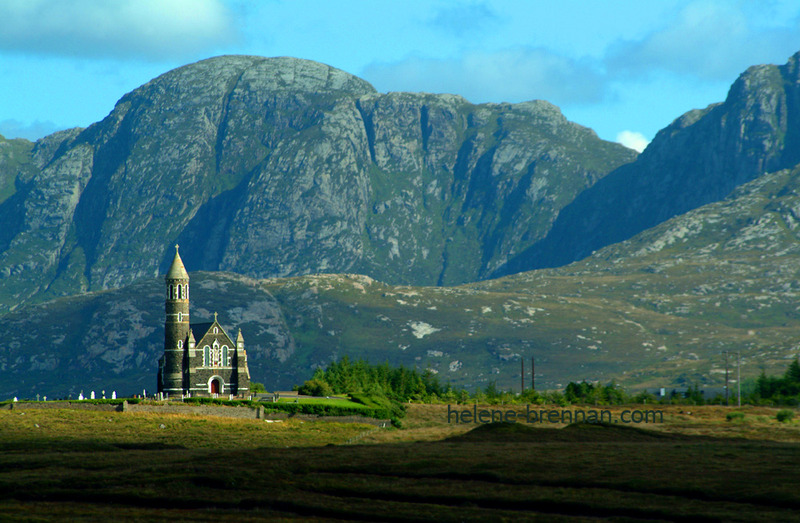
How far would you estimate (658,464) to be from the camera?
8838cm

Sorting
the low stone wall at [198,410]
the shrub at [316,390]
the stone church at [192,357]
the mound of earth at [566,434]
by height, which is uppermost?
the stone church at [192,357]

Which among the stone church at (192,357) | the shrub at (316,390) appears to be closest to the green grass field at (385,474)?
the stone church at (192,357)

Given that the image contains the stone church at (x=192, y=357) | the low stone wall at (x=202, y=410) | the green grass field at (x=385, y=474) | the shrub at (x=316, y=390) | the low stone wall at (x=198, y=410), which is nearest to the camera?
the green grass field at (x=385, y=474)

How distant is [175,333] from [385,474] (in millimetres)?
97053

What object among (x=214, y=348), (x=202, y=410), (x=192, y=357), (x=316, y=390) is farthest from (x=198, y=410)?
(x=316, y=390)

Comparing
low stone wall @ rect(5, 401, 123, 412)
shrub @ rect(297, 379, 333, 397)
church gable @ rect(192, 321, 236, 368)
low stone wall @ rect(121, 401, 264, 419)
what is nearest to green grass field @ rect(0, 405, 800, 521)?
low stone wall @ rect(5, 401, 123, 412)

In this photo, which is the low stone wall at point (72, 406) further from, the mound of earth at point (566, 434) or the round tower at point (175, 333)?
the mound of earth at point (566, 434)

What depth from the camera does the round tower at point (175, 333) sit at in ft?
568

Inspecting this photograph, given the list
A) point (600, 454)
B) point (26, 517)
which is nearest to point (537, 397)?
point (600, 454)

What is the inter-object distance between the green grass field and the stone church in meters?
47.4

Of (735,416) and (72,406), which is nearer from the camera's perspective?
(72,406)

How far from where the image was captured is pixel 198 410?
13850cm

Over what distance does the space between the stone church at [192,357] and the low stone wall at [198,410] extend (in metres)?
32.1

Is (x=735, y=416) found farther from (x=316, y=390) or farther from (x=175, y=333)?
(x=175, y=333)
